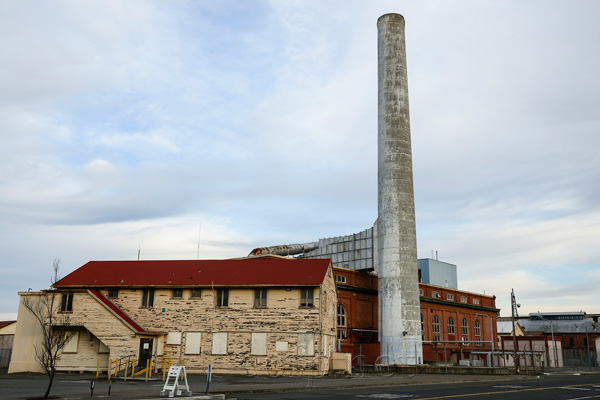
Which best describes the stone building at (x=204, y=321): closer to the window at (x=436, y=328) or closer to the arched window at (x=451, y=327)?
the window at (x=436, y=328)

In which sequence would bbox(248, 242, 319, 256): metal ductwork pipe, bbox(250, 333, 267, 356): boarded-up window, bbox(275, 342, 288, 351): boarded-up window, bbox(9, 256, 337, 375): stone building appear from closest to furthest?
bbox(9, 256, 337, 375): stone building → bbox(275, 342, 288, 351): boarded-up window → bbox(250, 333, 267, 356): boarded-up window → bbox(248, 242, 319, 256): metal ductwork pipe

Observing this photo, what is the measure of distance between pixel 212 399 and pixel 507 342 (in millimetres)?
72345

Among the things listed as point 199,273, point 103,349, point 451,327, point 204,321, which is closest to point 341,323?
point 199,273

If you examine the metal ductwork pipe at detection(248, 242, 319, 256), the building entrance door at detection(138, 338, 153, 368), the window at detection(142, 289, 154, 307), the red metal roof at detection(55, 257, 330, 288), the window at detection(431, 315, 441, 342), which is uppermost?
the metal ductwork pipe at detection(248, 242, 319, 256)

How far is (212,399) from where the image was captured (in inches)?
803

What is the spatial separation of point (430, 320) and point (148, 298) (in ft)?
133

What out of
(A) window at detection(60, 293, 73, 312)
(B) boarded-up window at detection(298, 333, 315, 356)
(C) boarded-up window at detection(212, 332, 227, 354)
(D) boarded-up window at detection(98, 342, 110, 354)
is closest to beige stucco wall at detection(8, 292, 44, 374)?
(A) window at detection(60, 293, 73, 312)

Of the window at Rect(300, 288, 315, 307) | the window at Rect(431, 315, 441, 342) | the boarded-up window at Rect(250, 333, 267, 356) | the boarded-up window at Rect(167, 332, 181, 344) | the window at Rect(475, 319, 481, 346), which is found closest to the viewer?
the boarded-up window at Rect(250, 333, 267, 356)

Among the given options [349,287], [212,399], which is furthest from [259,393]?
[349,287]

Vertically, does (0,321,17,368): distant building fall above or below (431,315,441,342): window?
below

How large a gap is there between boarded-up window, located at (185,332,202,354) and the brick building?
52.7 feet

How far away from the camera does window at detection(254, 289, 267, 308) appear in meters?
39.8

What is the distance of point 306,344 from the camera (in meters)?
38.1

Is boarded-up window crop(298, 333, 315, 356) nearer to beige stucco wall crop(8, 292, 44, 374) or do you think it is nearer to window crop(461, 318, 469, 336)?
beige stucco wall crop(8, 292, 44, 374)
